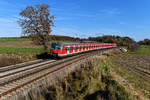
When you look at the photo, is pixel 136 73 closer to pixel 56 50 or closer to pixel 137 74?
pixel 137 74

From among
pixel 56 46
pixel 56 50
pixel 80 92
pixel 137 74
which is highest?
pixel 56 46

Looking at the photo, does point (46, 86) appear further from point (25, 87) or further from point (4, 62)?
point (4, 62)

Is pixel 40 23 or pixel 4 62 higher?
pixel 40 23

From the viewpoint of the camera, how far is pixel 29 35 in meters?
23.6

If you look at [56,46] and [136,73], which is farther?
[136,73]

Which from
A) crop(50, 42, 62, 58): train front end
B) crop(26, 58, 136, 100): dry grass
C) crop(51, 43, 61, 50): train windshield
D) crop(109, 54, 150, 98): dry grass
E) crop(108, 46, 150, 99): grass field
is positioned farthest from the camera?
crop(51, 43, 61, 50): train windshield

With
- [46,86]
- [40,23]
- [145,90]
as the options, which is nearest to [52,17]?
[40,23]

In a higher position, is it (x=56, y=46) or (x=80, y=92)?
(x=56, y=46)

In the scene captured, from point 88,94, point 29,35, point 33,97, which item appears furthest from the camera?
point 29,35

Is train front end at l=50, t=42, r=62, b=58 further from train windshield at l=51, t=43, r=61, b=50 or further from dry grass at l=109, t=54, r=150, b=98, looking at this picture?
dry grass at l=109, t=54, r=150, b=98

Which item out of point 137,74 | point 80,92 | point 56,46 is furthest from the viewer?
point 56,46

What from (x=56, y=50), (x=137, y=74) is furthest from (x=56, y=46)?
(x=137, y=74)

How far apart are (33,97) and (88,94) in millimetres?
3551

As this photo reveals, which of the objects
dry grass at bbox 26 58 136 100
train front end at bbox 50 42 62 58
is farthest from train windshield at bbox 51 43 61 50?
dry grass at bbox 26 58 136 100
